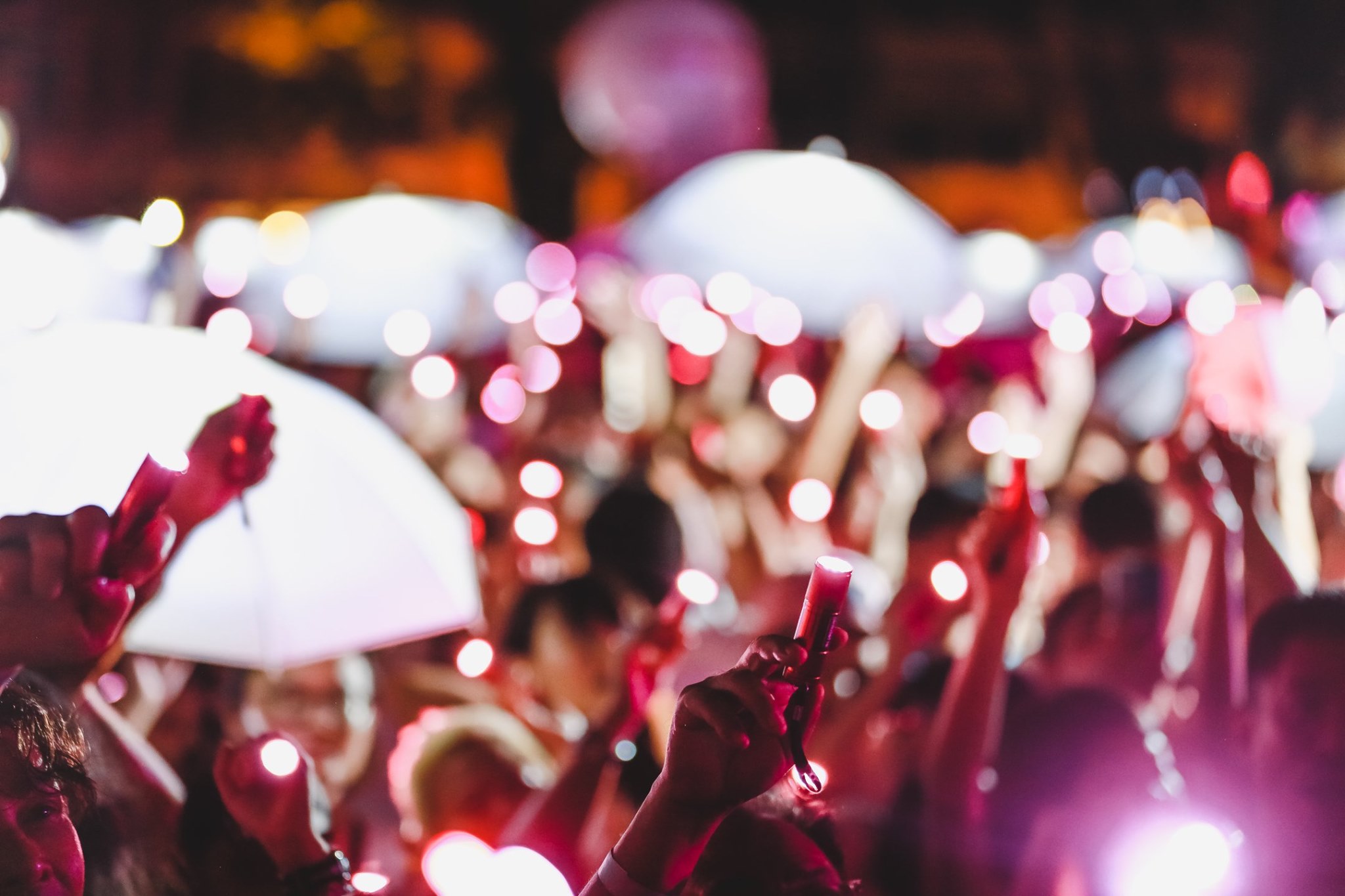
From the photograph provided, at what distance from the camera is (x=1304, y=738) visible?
1982mm

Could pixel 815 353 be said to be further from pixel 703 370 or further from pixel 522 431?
pixel 522 431

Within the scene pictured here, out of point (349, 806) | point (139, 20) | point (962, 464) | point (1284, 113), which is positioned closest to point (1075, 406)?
point (962, 464)

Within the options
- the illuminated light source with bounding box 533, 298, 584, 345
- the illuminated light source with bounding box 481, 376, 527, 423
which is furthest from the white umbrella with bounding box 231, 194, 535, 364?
the illuminated light source with bounding box 533, 298, 584, 345

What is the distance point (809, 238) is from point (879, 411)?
0.80 meters

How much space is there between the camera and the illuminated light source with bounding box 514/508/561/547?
13.5ft

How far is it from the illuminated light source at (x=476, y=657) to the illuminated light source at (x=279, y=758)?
4.64ft

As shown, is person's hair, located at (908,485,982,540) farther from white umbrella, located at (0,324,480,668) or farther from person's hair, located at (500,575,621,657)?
white umbrella, located at (0,324,480,668)

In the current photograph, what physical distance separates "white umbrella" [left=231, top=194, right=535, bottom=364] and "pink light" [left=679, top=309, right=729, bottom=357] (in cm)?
92

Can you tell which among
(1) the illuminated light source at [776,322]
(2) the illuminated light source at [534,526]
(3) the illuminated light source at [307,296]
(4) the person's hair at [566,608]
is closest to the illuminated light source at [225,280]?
(3) the illuminated light source at [307,296]

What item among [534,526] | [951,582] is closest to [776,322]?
[534,526]

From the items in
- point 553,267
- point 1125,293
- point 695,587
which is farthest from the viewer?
point 553,267

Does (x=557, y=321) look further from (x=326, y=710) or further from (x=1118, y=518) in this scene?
(x=1118, y=518)

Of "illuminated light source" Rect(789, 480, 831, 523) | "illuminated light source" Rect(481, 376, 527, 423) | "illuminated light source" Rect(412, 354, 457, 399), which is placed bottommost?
"illuminated light source" Rect(481, 376, 527, 423)

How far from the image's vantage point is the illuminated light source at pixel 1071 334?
525cm
